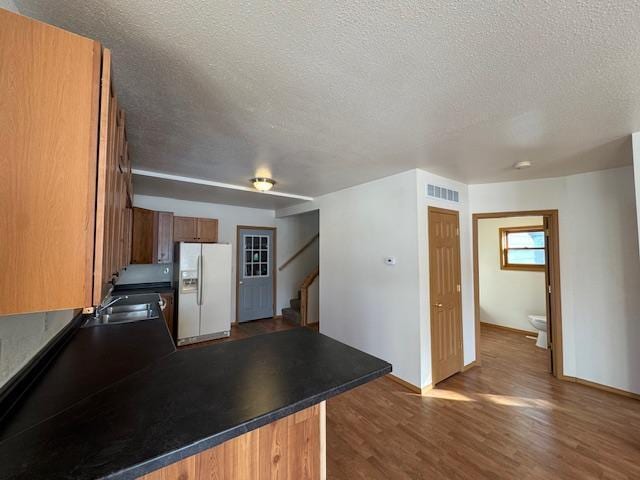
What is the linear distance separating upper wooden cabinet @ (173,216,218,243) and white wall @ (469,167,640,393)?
479 centimetres

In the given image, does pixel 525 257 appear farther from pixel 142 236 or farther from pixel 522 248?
pixel 142 236

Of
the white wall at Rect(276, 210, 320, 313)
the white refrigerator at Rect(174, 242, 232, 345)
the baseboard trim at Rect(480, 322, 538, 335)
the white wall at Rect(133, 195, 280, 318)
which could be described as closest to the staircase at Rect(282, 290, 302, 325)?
Answer: the white wall at Rect(276, 210, 320, 313)

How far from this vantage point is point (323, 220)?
13.7 feet

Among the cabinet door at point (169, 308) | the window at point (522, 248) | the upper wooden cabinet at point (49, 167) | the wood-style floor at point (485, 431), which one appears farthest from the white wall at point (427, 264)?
the cabinet door at point (169, 308)

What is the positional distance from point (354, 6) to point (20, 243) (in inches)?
50.7

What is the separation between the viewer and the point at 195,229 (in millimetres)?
4367

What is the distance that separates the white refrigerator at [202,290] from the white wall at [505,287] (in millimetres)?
4568

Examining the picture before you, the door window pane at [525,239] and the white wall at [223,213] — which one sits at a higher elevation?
the white wall at [223,213]

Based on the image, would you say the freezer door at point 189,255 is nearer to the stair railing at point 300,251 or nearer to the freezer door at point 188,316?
the freezer door at point 188,316

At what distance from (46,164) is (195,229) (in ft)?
12.9

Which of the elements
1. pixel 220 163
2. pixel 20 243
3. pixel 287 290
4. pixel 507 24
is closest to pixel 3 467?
pixel 20 243

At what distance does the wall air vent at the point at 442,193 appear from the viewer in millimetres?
2949

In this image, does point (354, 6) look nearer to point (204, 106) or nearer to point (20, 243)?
point (204, 106)

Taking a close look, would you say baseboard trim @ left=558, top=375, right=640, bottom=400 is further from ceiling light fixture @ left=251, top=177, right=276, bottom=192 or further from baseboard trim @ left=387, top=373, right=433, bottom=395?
ceiling light fixture @ left=251, top=177, right=276, bottom=192
